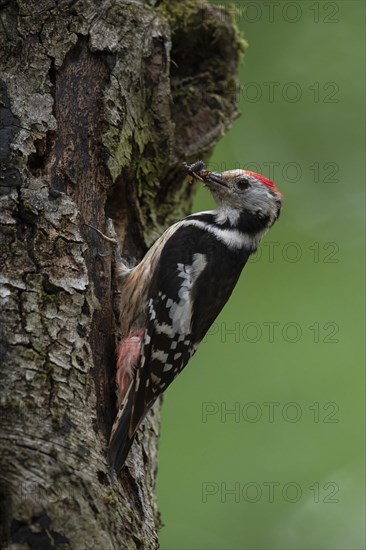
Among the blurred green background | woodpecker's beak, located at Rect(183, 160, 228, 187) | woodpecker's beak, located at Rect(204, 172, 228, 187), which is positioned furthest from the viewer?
the blurred green background

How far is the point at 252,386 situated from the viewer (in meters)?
5.17

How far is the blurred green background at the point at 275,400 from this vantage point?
16.6 ft

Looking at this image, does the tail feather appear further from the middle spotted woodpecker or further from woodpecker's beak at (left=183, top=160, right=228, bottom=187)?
woodpecker's beak at (left=183, top=160, right=228, bottom=187)

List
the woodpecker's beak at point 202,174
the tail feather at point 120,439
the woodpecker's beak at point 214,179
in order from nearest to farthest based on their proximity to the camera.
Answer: the tail feather at point 120,439 → the woodpecker's beak at point 202,174 → the woodpecker's beak at point 214,179

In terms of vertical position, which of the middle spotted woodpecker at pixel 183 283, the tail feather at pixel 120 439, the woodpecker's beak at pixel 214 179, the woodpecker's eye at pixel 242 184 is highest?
the woodpecker's beak at pixel 214 179

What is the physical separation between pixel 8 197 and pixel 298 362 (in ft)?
8.35

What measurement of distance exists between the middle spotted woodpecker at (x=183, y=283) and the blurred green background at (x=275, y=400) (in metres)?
0.79

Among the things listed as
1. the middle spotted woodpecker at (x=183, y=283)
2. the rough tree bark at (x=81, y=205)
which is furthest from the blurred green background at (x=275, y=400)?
the rough tree bark at (x=81, y=205)

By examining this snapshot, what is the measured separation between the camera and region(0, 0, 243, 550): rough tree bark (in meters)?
2.78

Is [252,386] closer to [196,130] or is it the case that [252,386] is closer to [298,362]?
[298,362]

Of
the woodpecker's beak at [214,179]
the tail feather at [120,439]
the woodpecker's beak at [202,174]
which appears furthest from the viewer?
the woodpecker's beak at [214,179]

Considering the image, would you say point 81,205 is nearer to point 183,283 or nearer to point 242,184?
point 183,283

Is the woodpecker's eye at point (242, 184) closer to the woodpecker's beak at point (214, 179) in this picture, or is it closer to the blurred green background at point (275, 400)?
the woodpecker's beak at point (214, 179)

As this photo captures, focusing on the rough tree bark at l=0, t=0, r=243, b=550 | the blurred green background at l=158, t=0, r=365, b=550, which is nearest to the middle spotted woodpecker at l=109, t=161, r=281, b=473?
the rough tree bark at l=0, t=0, r=243, b=550
